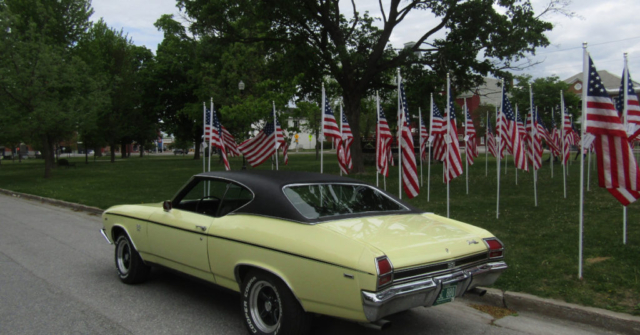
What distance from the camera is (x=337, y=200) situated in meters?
4.75

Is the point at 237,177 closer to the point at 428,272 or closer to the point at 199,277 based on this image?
the point at 199,277

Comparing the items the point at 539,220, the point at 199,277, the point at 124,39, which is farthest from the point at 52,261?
the point at 124,39

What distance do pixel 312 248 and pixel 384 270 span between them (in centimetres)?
62

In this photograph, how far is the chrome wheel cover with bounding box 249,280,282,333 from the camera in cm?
412

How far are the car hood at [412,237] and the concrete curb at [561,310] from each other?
4.25ft

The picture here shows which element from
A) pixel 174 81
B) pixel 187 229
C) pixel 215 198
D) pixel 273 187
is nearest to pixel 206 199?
pixel 215 198

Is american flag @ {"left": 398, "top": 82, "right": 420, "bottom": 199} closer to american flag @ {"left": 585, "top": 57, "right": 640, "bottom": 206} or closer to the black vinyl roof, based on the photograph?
american flag @ {"left": 585, "top": 57, "right": 640, "bottom": 206}

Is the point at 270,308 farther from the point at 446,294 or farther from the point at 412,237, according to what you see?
the point at 446,294

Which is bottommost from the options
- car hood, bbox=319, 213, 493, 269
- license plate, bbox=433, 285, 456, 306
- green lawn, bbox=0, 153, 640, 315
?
green lawn, bbox=0, 153, 640, 315

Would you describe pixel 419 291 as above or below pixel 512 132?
below

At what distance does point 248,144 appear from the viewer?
1563 cm

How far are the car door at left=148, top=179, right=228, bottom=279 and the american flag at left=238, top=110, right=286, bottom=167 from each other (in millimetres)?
9165

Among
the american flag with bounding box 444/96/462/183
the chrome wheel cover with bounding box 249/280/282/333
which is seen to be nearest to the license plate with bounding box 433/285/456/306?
the chrome wheel cover with bounding box 249/280/282/333

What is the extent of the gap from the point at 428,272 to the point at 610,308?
2398 millimetres
